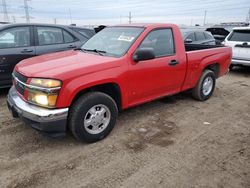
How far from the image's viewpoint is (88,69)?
10.6 feet

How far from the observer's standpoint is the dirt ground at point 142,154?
A: 2738mm

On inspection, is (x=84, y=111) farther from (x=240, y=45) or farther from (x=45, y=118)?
(x=240, y=45)

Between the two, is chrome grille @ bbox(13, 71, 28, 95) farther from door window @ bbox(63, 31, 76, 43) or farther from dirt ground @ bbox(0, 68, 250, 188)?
door window @ bbox(63, 31, 76, 43)

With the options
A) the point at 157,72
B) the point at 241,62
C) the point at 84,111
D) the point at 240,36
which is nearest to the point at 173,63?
the point at 157,72

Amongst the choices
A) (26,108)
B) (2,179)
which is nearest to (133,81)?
(26,108)

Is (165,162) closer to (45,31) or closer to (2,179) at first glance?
(2,179)

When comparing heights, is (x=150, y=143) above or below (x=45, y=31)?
below

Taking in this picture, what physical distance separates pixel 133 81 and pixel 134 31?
962mm

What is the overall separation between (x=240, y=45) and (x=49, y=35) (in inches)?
251

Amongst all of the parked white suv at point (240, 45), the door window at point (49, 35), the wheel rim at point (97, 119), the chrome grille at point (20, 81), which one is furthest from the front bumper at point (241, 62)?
the chrome grille at point (20, 81)

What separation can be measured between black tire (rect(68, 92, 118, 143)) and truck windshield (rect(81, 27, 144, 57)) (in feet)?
2.57

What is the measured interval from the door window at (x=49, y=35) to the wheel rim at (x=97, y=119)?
318cm

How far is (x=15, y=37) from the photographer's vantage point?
5.46 m

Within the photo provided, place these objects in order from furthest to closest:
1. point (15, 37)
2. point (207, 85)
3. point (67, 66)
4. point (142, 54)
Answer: point (207, 85) → point (15, 37) → point (142, 54) → point (67, 66)
